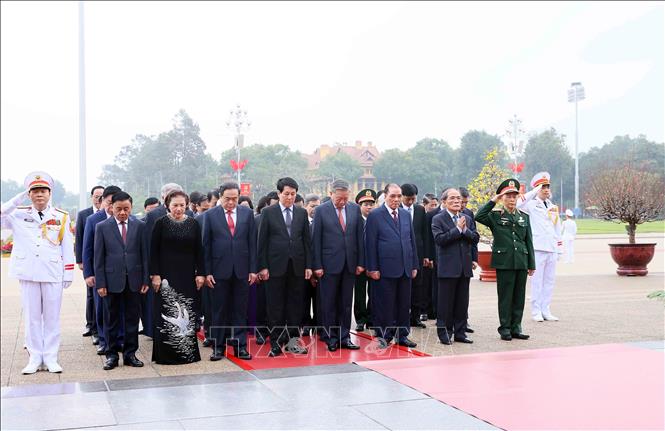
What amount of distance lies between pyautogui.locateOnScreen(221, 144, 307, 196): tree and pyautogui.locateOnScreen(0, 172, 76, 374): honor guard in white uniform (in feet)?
130

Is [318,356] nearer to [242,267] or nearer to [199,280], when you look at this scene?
[242,267]

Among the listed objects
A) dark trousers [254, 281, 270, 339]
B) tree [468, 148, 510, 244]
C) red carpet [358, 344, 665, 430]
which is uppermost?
tree [468, 148, 510, 244]

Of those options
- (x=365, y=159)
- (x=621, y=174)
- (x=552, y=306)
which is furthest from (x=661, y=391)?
(x=365, y=159)

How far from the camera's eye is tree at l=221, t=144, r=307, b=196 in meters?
49.6

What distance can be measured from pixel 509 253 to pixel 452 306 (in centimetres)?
93

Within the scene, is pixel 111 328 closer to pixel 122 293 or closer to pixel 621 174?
pixel 122 293

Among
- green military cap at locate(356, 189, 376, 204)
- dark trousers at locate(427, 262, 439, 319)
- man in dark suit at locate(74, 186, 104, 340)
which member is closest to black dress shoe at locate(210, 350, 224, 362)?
man in dark suit at locate(74, 186, 104, 340)

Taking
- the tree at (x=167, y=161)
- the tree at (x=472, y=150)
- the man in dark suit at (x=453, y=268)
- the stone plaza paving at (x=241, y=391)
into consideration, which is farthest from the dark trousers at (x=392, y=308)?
the tree at (x=472, y=150)

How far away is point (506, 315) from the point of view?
310 inches

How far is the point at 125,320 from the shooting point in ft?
22.0

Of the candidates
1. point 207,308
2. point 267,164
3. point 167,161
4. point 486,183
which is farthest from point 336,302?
point 167,161

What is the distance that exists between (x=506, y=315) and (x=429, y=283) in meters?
1.91

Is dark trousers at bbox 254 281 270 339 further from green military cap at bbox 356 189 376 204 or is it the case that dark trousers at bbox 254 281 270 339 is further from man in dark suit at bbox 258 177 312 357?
green military cap at bbox 356 189 376 204

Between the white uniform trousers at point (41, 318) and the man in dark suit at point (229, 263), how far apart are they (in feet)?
4.79
